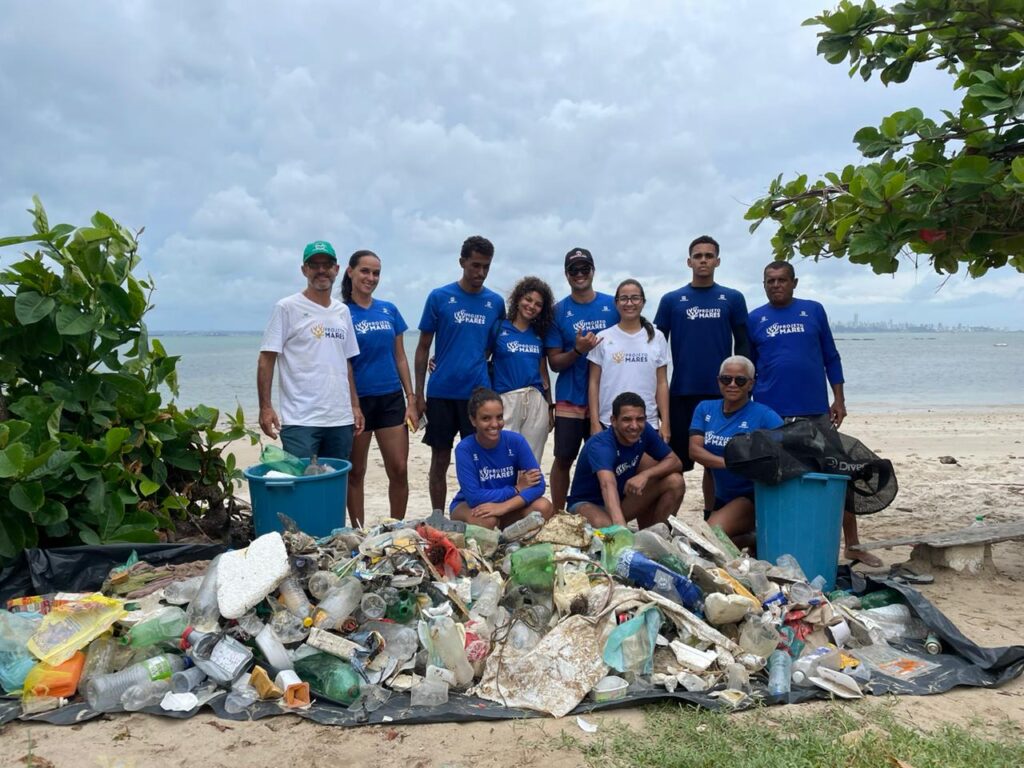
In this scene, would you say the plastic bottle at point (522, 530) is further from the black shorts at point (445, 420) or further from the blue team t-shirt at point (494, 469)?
the black shorts at point (445, 420)

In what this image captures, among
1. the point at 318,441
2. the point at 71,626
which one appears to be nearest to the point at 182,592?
the point at 71,626

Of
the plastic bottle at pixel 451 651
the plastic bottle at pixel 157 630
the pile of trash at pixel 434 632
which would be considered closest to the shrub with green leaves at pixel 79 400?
the pile of trash at pixel 434 632

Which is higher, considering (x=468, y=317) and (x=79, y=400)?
(x=468, y=317)

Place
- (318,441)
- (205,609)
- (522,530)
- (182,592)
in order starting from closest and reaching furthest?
(205,609)
(182,592)
(522,530)
(318,441)

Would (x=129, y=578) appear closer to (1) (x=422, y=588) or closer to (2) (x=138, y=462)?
(2) (x=138, y=462)

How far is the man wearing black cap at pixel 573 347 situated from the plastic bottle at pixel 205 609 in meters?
2.65

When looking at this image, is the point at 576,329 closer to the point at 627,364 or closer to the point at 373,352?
the point at 627,364

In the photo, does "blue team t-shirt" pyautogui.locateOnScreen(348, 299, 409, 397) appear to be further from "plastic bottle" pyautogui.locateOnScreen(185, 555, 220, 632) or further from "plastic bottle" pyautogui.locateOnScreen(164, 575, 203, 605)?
"plastic bottle" pyautogui.locateOnScreen(185, 555, 220, 632)

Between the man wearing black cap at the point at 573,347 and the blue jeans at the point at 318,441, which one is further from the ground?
the man wearing black cap at the point at 573,347

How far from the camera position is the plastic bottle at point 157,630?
10.9 feet

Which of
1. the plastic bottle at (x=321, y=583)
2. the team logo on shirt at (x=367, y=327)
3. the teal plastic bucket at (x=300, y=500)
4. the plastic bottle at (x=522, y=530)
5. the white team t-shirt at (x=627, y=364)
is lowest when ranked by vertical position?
the plastic bottle at (x=321, y=583)

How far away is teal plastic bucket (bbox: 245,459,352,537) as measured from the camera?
427 cm

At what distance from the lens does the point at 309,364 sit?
4.79 meters

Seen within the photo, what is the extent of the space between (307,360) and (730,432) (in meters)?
2.67
